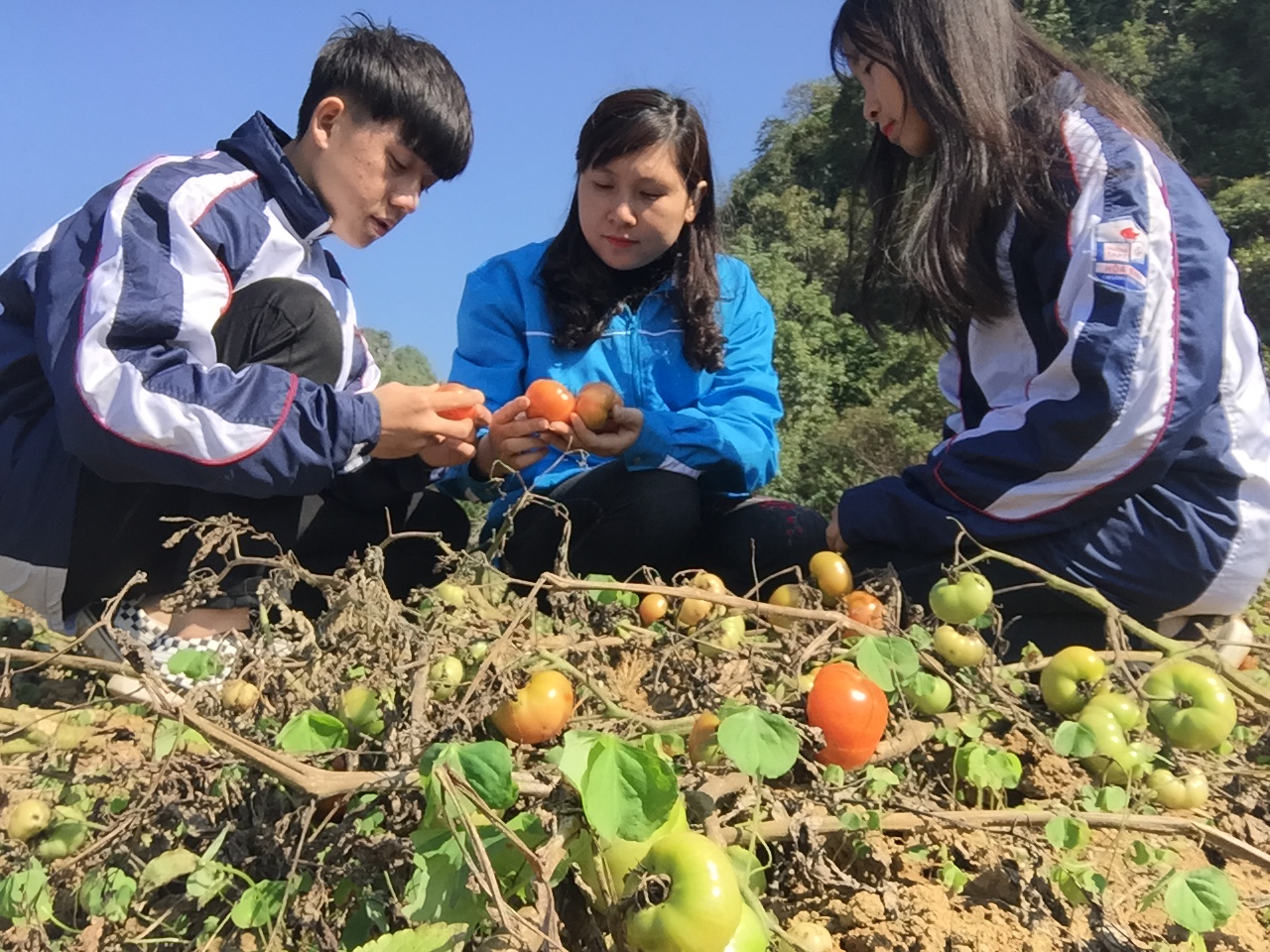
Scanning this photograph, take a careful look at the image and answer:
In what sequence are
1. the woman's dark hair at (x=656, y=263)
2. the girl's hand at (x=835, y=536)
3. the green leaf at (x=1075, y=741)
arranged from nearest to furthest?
the green leaf at (x=1075, y=741), the girl's hand at (x=835, y=536), the woman's dark hair at (x=656, y=263)

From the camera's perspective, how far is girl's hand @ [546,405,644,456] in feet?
8.19

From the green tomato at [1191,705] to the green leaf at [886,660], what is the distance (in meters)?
0.43

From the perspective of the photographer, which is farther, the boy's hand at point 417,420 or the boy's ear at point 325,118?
the boy's ear at point 325,118

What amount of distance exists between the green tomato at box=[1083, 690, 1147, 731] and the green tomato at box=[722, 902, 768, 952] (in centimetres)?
77

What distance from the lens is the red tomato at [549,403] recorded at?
8.12 feet

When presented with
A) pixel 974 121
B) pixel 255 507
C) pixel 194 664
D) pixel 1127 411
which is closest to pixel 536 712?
pixel 194 664

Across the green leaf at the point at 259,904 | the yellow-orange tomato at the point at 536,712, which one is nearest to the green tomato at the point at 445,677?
the yellow-orange tomato at the point at 536,712

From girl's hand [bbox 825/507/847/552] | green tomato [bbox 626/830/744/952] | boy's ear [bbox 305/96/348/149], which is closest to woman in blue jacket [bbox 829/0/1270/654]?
girl's hand [bbox 825/507/847/552]

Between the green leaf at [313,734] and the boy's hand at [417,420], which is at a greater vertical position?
the boy's hand at [417,420]

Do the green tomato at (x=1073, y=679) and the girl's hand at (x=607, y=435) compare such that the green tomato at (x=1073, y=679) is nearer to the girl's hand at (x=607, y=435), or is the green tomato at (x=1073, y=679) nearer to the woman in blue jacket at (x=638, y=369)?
the woman in blue jacket at (x=638, y=369)

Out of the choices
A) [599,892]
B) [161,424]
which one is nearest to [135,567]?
[161,424]

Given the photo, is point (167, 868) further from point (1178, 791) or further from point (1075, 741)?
point (1178, 791)

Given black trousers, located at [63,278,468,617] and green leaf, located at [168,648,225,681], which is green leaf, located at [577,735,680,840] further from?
black trousers, located at [63,278,468,617]

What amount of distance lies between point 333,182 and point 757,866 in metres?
1.94
